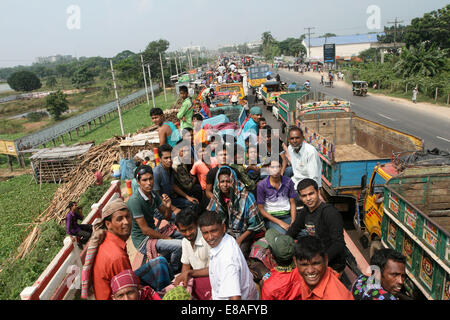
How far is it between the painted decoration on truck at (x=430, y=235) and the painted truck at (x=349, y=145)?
95.8 inches

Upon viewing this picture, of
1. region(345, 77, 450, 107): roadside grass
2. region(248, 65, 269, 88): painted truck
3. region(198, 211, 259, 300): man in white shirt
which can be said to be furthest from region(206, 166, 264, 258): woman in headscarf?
region(248, 65, 269, 88): painted truck

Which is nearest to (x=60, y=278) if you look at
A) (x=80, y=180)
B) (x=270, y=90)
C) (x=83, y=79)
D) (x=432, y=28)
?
(x=80, y=180)

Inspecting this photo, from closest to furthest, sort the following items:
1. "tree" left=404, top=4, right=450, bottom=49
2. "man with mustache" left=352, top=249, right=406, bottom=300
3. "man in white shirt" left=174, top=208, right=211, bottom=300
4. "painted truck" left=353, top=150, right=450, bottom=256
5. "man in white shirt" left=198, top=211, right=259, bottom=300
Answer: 1. "man in white shirt" left=198, top=211, right=259, bottom=300
2. "man with mustache" left=352, top=249, right=406, bottom=300
3. "man in white shirt" left=174, top=208, right=211, bottom=300
4. "painted truck" left=353, top=150, right=450, bottom=256
5. "tree" left=404, top=4, right=450, bottom=49

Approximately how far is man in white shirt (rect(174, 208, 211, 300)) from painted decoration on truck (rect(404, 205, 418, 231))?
9.37 feet

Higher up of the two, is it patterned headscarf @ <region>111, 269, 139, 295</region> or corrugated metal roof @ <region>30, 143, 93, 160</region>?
patterned headscarf @ <region>111, 269, 139, 295</region>

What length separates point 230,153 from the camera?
5.37 metres

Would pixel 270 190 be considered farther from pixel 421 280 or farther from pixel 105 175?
pixel 105 175

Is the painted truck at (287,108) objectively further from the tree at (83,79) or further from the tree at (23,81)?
the tree at (23,81)

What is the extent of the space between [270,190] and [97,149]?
13.9 meters

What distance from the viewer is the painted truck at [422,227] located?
3.79m

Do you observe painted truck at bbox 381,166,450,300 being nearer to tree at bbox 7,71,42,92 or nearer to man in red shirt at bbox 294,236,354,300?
man in red shirt at bbox 294,236,354,300

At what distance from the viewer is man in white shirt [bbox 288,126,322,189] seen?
5.31 meters

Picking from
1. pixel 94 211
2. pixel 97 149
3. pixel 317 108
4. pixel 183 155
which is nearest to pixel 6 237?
pixel 97 149


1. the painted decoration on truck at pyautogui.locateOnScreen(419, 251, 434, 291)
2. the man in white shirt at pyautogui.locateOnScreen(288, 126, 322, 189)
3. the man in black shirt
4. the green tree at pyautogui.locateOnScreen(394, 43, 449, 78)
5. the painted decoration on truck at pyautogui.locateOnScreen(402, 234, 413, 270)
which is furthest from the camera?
the green tree at pyautogui.locateOnScreen(394, 43, 449, 78)
